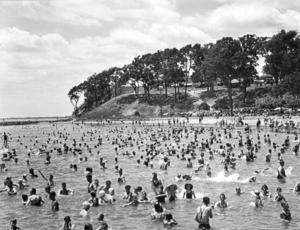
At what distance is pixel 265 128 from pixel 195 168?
32042 millimetres

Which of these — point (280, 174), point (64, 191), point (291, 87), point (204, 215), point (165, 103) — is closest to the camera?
point (204, 215)

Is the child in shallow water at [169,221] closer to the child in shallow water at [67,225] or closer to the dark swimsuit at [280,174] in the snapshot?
the child in shallow water at [67,225]

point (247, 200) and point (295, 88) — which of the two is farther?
point (295, 88)

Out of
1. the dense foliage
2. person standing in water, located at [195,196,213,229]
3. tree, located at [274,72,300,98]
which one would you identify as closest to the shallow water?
person standing in water, located at [195,196,213,229]

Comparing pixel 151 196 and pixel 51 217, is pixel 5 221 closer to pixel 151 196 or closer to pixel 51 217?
A: pixel 51 217

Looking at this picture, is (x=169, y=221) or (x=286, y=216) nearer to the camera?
(x=169, y=221)

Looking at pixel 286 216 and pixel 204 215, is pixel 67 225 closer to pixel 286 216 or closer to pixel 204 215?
pixel 204 215

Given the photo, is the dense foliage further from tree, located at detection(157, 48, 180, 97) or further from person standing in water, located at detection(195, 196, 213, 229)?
person standing in water, located at detection(195, 196, 213, 229)

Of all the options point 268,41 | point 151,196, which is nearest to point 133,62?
point 268,41

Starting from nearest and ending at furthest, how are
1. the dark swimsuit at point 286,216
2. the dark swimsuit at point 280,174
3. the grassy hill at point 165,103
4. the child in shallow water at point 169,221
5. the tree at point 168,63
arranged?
the child in shallow water at point 169,221
the dark swimsuit at point 286,216
the dark swimsuit at point 280,174
the grassy hill at point 165,103
the tree at point 168,63

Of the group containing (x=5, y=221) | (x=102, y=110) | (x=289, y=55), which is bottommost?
(x=5, y=221)

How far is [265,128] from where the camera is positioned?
5828 cm

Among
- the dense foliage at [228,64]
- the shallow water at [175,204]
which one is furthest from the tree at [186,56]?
the shallow water at [175,204]

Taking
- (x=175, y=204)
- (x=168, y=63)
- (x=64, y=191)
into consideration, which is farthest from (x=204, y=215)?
(x=168, y=63)
